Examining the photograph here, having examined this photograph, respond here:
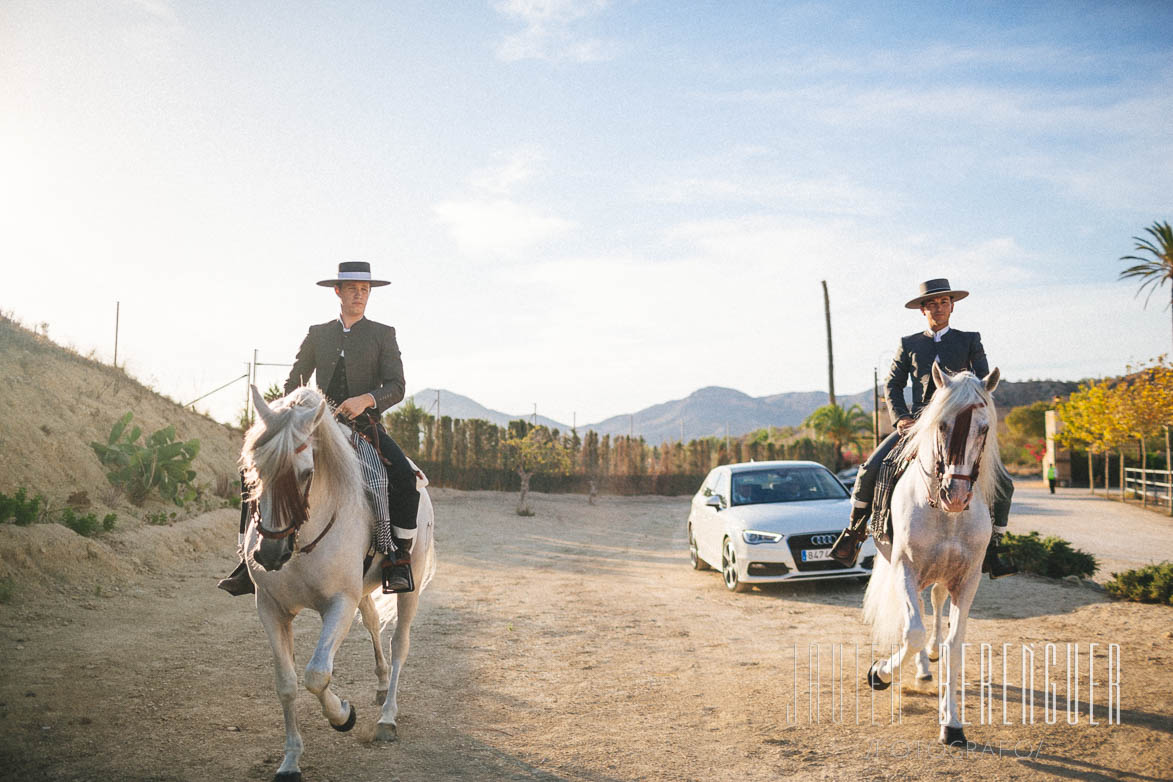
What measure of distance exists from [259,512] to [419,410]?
23372 millimetres

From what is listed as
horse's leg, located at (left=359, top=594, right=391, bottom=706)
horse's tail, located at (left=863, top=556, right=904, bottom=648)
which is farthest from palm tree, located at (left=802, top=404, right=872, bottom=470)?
horse's leg, located at (left=359, top=594, right=391, bottom=706)

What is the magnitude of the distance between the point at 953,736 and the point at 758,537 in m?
5.73

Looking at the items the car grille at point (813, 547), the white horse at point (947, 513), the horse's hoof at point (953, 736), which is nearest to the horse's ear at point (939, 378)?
the white horse at point (947, 513)

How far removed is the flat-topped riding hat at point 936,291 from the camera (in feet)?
19.3

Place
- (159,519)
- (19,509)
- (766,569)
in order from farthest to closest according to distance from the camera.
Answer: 1. (159,519)
2. (766,569)
3. (19,509)

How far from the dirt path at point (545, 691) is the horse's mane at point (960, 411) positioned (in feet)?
5.58

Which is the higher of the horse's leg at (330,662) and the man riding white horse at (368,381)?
the man riding white horse at (368,381)

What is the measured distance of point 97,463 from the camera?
1320cm

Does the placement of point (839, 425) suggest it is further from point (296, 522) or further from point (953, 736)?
point (296, 522)

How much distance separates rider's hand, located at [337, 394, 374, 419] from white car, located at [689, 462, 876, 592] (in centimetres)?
686

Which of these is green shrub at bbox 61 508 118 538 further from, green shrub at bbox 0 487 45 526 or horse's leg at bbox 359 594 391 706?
horse's leg at bbox 359 594 391 706

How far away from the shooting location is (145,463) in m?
12.7

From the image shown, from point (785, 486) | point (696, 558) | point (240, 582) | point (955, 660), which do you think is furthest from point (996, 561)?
point (696, 558)

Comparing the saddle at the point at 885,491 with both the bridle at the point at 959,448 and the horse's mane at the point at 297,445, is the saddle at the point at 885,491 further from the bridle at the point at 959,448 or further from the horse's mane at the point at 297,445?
the horse's mane at the point at 297,445
